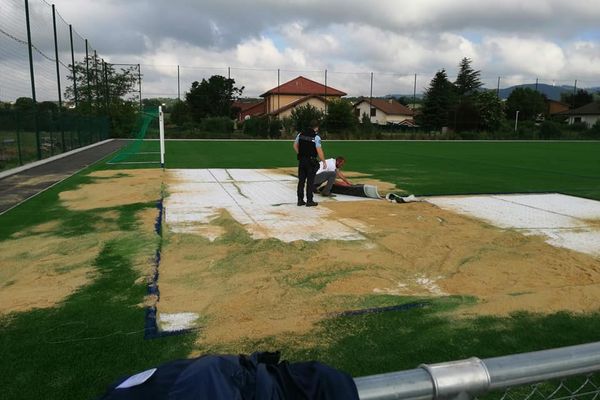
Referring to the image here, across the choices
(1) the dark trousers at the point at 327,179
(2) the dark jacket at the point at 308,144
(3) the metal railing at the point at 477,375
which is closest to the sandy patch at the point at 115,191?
(2) the dark jacket at the point at 308,144

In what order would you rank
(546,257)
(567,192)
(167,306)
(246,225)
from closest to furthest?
(167,306) < (546,257) < (246,225) < (567,192)

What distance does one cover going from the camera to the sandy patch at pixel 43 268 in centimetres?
476

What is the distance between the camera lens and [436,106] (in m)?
55.1

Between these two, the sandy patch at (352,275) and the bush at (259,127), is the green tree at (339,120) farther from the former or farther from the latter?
the sandy patch at (352,275)

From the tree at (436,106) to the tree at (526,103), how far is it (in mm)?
25060

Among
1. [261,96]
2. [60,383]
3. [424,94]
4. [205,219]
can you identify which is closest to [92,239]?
[205,219]

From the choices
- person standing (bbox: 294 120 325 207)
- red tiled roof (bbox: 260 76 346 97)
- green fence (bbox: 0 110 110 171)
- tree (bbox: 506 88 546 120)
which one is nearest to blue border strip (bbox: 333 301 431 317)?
person standing (bbox: 294 120 325 207)

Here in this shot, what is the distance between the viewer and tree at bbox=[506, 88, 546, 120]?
77.6m

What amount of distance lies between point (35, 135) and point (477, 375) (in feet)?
71.1

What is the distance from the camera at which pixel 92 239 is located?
6980mm

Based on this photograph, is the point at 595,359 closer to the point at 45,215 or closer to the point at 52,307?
the point at 52,307

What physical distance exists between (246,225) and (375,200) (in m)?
3.38

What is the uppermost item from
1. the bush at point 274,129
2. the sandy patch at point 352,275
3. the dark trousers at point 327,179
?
the bush at point 274,129

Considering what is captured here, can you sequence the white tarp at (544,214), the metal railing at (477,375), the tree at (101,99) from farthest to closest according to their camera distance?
the tree at (101,99) → the white tarp at (544,214) → the metal railing at (477,375)
